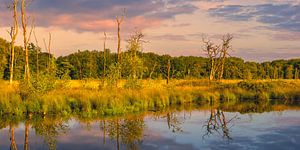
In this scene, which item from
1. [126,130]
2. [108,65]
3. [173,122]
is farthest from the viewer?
[108,65]

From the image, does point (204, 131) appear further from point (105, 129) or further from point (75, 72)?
point (75, 72)

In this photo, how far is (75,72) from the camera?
5331cm

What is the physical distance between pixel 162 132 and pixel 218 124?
3.03 m

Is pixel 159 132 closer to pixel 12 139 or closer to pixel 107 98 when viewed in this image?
pixel 12 139

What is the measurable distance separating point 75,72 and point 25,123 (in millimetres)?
38691

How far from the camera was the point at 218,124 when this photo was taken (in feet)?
51.6

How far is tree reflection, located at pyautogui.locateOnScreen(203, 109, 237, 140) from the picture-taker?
13617 millimetres

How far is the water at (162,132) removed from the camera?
11.4 meters

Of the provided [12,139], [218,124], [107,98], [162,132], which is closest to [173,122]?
[218,124]

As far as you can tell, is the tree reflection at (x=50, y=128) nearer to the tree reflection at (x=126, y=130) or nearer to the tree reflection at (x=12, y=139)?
the tree reflection at (x=12, y=139)

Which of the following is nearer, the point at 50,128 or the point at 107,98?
the point at 50,128

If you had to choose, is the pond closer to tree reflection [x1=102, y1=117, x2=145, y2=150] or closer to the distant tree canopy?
tree reflection [x1=102, y1=117, x2=145, y2=150]

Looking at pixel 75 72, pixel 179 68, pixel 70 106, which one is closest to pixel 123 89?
pixel 70 106

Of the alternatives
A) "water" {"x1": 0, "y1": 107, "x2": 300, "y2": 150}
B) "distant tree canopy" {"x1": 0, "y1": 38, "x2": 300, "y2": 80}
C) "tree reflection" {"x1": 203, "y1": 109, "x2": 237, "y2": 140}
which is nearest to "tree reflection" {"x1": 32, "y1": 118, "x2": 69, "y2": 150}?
"water" {"x1": 0, "y1": 107, "x2": 300, "y2": 150}
